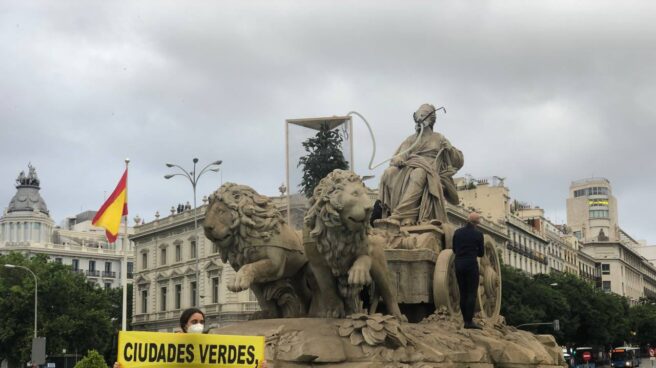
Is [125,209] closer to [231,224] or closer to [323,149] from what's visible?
[323,149]

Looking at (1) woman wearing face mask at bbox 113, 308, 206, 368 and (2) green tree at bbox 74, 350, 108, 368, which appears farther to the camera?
(2) green tree at bbox 74, 350, 108, 368

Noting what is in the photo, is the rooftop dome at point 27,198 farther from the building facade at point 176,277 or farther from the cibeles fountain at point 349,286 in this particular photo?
the cibeles fountain at point 349,286

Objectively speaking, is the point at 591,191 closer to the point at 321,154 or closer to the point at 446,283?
the point at 321,154

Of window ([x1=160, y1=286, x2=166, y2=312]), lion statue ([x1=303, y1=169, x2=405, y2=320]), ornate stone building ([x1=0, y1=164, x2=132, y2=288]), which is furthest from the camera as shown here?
ornate stone building ([x1=0, y1=164, x2=132, y2=288])

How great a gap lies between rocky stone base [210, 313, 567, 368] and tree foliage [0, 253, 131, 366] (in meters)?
50.6

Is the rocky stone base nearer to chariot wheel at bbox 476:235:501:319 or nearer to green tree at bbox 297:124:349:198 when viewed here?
chariot wheel at bbox 476:235:501:319

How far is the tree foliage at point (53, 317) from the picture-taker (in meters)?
58.2

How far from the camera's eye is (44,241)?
10719 centimetres

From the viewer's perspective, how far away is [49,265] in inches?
2486

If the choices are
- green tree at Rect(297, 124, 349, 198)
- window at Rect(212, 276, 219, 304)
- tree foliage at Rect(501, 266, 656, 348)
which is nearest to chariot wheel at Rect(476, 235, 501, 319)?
green tree at Rect(297, 124, 349, 198)

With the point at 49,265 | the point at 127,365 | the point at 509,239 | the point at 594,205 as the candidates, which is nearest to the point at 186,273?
the point at 49,265

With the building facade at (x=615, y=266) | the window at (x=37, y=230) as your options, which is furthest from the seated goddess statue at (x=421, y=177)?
the building facade at (x=615, y=266)

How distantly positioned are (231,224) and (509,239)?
82.1 metres

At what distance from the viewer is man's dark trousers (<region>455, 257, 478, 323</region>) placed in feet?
38.4
